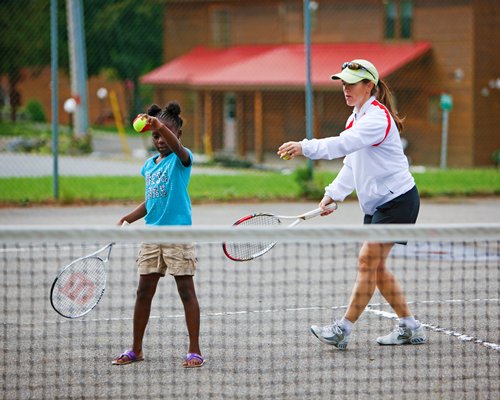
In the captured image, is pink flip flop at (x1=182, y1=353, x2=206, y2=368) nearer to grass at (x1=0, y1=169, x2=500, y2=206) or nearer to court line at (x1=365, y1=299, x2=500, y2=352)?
court line at (x1=365, y1=299, x2=500, y2=352)

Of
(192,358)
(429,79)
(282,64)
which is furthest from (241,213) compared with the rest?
(429,79)

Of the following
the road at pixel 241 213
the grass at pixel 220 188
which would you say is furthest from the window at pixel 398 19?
the road at pixel 241 213

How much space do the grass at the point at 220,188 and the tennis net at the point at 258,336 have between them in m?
6.34

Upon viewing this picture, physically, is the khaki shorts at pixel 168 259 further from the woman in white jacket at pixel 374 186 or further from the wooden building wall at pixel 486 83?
the wooden building wall at pixel 486 83

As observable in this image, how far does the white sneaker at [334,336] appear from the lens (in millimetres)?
7578

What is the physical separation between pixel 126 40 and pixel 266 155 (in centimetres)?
1364

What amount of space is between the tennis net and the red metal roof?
2213 centimetres

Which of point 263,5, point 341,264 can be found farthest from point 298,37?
point 341,264

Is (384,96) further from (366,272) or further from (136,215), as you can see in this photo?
(136,215)

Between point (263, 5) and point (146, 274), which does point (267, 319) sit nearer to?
point (146, 274)

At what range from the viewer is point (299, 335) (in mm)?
8062

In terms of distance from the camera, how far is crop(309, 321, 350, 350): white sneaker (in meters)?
7.58

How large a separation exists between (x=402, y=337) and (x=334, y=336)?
0.52 meters

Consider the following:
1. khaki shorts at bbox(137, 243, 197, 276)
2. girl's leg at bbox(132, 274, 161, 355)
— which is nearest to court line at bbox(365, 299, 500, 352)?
khaki shorts at bbox(137, 243, 197, 276)
